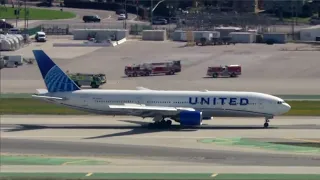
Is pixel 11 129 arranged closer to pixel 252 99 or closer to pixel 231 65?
pixel 252 99

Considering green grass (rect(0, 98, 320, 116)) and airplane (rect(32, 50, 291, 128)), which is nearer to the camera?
airplane (rect(32, 50, 291, 128))

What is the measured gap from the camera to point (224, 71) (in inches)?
4545

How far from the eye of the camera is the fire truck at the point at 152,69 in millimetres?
116312

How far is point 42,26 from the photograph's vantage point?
18138 cm

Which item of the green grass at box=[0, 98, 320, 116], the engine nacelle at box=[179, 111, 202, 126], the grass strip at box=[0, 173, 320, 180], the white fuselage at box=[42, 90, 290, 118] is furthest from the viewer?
the green grass at box=[0, 98, 320, 116]

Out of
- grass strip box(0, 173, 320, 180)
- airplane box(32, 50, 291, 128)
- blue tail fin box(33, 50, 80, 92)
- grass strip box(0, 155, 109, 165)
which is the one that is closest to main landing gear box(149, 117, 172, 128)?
airplane box(32, 50, 291, 128)

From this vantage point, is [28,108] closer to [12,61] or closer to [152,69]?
[152,69]

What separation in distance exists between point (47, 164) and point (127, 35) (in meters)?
110

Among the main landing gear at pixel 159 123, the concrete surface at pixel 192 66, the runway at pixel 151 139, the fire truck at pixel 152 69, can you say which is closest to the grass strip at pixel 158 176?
the runway at pixel 151 139

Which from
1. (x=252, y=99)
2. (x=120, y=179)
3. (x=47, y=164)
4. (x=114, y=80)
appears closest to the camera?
(x=120, y=179)

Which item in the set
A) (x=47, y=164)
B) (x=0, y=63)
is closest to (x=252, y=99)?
(x=47, y=164)

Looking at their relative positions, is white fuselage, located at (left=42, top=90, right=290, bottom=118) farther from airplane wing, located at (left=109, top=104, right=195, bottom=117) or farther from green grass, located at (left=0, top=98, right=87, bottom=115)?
green grass, located at (left=0, top=98, right=87, bottom=115)

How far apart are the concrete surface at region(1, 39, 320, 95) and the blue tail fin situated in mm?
23953

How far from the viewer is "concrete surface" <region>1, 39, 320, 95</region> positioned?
105 meters
